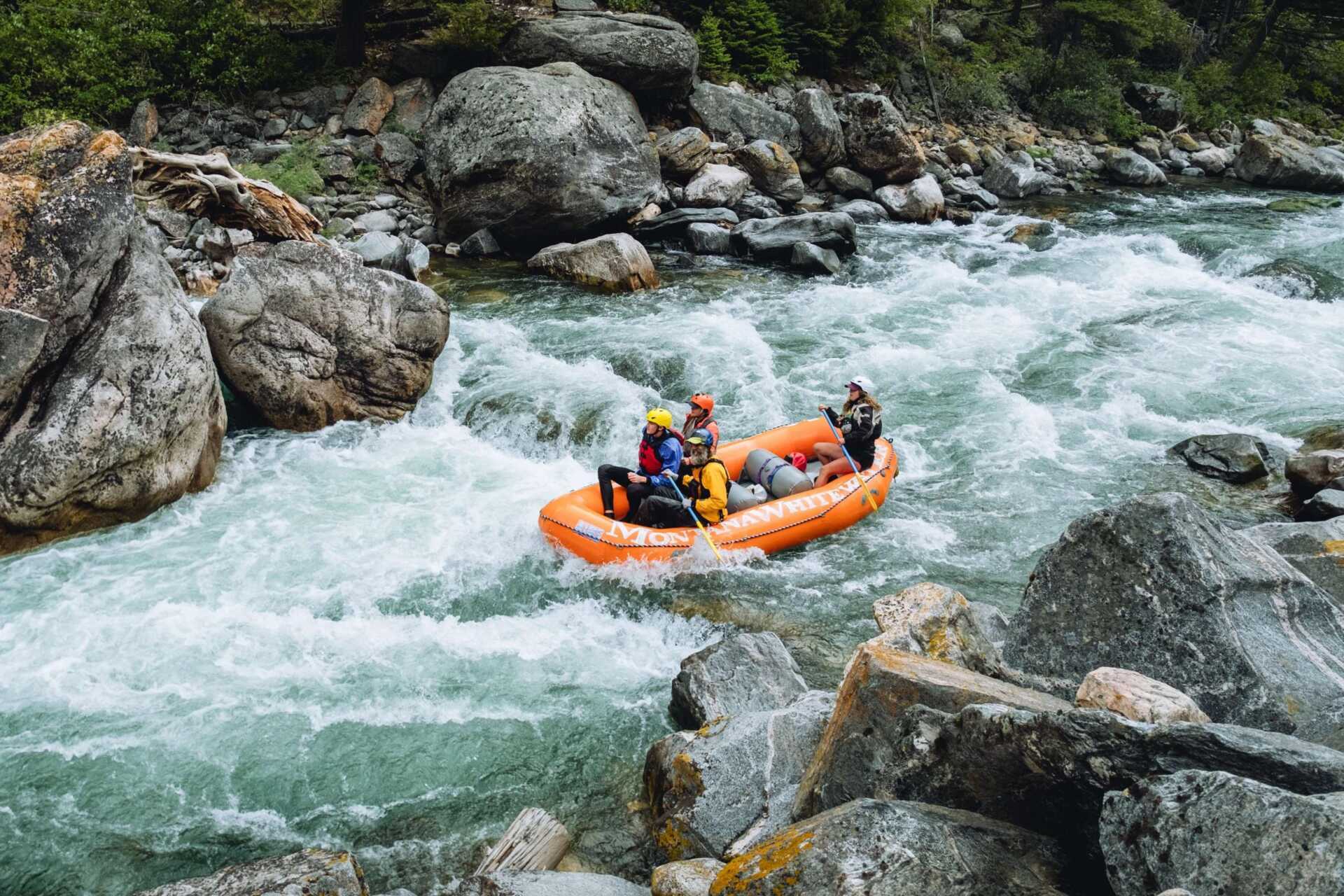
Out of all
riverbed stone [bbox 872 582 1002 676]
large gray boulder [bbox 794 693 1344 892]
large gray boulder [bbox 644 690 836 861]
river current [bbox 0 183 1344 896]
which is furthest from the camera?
river current [bbox 0 183 1344 896]

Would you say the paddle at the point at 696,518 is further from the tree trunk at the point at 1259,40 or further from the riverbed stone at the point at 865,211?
the tree trunk at the point at 1259,40

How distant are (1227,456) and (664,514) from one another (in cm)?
610

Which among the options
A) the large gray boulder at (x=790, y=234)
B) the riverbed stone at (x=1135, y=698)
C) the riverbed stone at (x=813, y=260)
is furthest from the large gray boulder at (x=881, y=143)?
the riverbed stone at (x=1135, y=698)

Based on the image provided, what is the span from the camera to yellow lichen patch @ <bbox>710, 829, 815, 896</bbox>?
11.0 ft

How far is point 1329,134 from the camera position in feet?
95.0

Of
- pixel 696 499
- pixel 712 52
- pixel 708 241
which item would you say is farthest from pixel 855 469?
pixel 712 52

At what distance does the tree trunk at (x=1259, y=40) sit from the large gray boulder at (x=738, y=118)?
62.9 feet

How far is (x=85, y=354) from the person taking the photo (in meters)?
8.54

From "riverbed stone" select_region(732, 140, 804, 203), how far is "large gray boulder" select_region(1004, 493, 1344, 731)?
15.0 metres

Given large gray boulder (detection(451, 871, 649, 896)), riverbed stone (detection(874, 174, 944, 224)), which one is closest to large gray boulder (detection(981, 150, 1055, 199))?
riverbed stone (detection(874, 174, 944, 224))

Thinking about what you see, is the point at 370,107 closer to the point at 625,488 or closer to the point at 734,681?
the point at 625,488

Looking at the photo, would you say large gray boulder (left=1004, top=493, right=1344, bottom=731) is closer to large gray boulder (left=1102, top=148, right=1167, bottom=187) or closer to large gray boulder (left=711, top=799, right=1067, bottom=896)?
large gray boulder (left=711, top=799, right=1067, bottom=896)

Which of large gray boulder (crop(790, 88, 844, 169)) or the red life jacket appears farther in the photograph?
large gray boulder (crop(790, 88, 844, 169))

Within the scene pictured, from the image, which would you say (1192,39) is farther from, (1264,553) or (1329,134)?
(1264,553)
